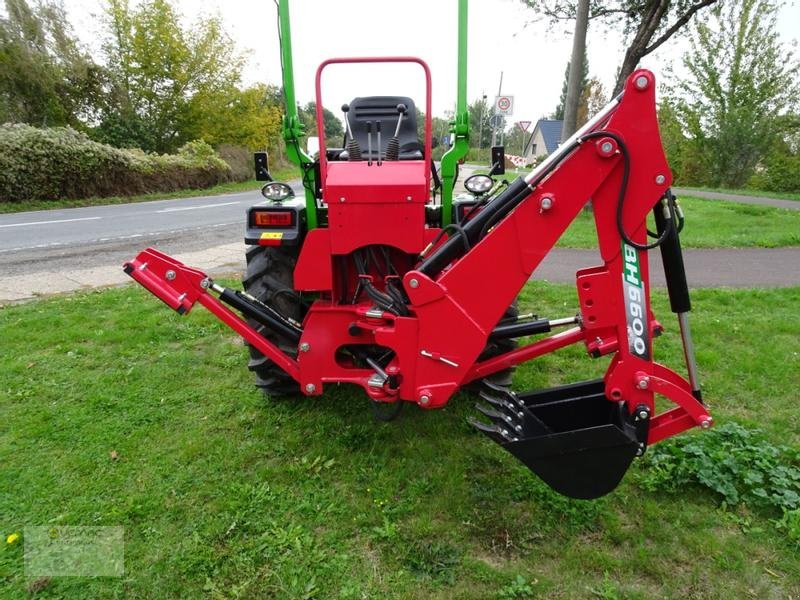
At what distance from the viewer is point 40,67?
18609 millimetres

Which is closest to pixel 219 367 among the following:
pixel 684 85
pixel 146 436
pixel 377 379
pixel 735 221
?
pixel 146 436

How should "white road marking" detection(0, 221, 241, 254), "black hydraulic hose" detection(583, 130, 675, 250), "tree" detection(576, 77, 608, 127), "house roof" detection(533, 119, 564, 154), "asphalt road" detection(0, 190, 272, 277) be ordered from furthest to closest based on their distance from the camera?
1. "house roof" detection(533, 119, 564, 154)
2. "tree" detection(576, 77, 608, 127)
3. "white road marking" detection(0, 221, 241, 254)
4. "asphalt road" detection(0, 190, 272, 277)
5. "black hydraulic hose" detection(583, 130, 675, 250)

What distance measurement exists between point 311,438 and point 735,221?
1137 cm

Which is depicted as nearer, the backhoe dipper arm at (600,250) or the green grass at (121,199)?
the backhoe dipper arm at (600,250)

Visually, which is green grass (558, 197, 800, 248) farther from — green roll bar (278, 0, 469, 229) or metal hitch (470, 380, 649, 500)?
metal hitch (470, 380, 649, 500)

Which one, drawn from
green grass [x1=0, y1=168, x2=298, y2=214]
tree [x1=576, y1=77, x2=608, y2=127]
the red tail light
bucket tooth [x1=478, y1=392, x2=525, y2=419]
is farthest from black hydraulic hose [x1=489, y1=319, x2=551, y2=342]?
tree [x1=576, y1=77, x2=608, y2=127]

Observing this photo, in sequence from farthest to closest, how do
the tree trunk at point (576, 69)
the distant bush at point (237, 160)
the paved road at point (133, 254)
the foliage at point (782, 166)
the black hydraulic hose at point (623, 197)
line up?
the distant bush at point (237, 160), the foliage at point (782, 166), the tree trunk at point (576, 69), the paved road at point (133, 254), the black hydraulic hose at point (623, 197)

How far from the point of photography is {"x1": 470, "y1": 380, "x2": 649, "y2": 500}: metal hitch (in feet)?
6.80

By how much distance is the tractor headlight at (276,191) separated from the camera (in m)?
3.25

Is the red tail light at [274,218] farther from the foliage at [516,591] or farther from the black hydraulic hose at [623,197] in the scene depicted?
the foliage at [516,591]

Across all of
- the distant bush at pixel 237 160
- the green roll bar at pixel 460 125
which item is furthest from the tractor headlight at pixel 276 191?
the distant bush at pixel 237 160

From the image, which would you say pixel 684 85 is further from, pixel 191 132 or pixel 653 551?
pixel 653 551

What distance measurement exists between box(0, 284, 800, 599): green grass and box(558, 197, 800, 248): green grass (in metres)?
4.73

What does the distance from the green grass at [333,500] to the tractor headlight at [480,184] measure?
52.9 inches
